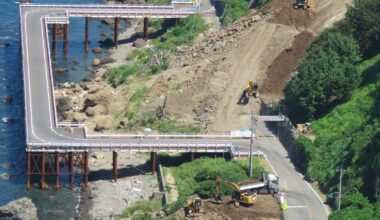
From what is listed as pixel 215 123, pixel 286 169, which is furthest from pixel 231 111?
pixel 286 169

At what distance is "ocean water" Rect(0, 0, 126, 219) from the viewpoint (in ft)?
436

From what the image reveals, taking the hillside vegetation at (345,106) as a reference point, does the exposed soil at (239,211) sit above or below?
below

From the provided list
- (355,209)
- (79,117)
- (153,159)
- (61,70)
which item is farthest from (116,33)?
(355,209)

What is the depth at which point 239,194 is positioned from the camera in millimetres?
121250

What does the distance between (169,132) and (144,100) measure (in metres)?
10.0

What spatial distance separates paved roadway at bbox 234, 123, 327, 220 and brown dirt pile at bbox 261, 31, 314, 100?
6279 millimetres

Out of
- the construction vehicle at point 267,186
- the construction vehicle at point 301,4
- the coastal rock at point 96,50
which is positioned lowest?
the construction vehicle at point 267,186

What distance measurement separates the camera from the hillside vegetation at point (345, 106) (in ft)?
397

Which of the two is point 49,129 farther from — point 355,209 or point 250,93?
point 355,209

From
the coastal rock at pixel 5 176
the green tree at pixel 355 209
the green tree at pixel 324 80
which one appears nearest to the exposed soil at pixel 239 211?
the green tree at pixel 355 209

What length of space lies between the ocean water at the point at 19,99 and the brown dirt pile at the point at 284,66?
81.9ft

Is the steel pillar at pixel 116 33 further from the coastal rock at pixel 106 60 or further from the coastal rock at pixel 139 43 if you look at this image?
the coastal rock at pixel 106 60

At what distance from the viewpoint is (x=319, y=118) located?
138 m

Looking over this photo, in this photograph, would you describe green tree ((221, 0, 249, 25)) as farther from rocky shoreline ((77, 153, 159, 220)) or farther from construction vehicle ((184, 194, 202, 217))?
construction vehicle ((184, 194, 202, 217))
